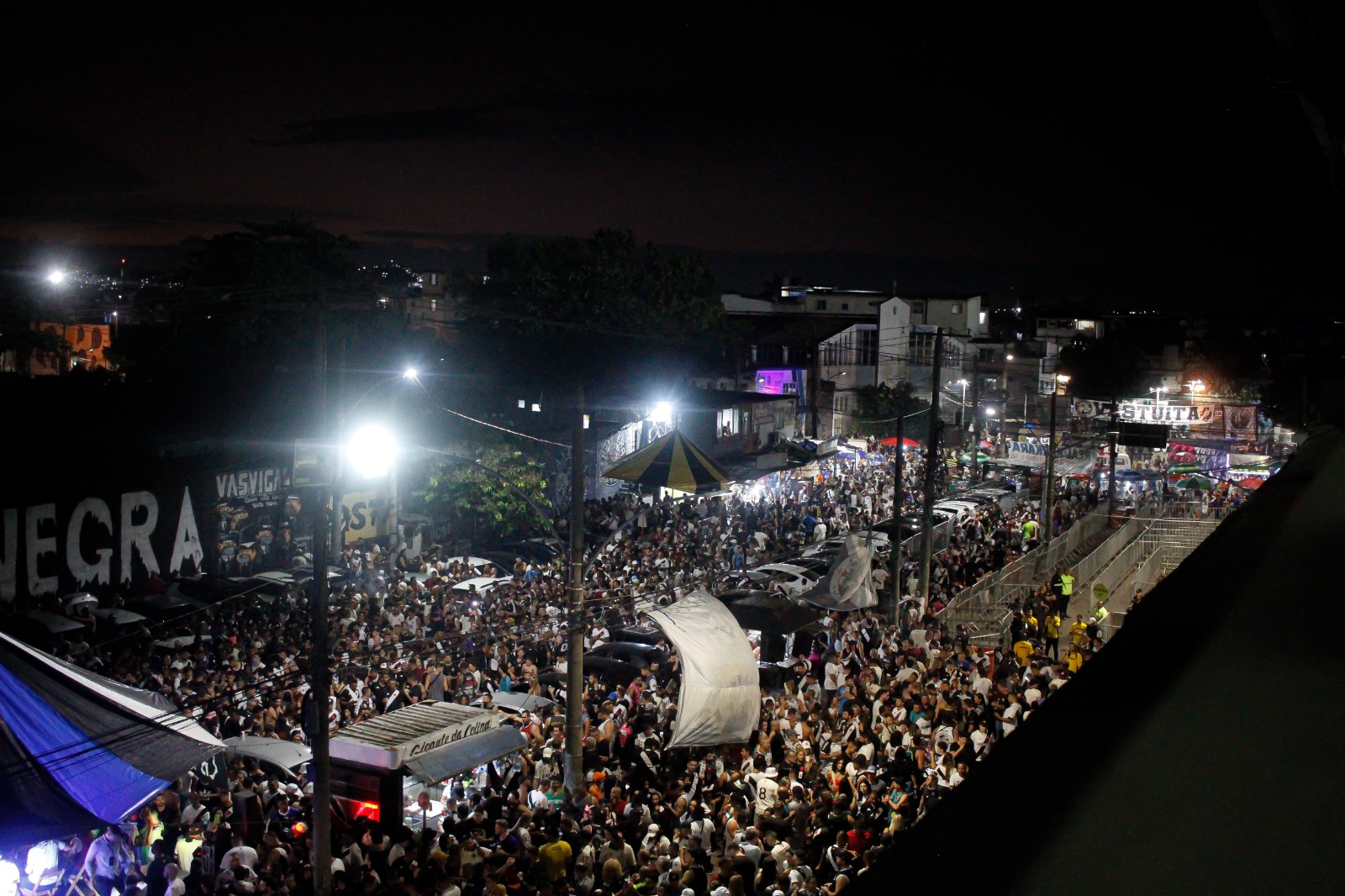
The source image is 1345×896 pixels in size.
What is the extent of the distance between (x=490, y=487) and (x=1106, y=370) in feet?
133

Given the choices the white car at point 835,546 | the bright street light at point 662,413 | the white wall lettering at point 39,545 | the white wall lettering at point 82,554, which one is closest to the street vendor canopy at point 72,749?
the white wall lettering at point 39,545

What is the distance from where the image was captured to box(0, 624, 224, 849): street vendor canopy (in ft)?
21.9

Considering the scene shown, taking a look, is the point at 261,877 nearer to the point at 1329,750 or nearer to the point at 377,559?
the point at 1329,750

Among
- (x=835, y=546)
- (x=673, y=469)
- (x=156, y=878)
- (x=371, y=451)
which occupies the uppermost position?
(x=673, y=469)

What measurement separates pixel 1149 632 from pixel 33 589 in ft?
68.9

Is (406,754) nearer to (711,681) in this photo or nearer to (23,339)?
(711,681)

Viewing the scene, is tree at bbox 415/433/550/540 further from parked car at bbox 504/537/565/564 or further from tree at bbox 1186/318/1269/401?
tree at bbox 1186/318/1269/401

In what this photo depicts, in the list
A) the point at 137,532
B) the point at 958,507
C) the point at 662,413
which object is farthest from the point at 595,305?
the point at 137,532

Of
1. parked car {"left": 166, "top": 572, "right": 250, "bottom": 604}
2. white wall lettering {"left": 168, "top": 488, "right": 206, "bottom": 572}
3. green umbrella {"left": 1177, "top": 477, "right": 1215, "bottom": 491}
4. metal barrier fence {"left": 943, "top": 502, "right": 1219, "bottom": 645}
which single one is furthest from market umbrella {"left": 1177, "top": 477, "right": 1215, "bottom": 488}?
white wall lettering {"left": 168, "top": 488, "right": 206, "bottom": 572}

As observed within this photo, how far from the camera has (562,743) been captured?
11.6 metres

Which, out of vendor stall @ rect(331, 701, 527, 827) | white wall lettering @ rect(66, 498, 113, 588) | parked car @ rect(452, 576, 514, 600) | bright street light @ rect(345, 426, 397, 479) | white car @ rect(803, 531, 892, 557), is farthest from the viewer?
white car @ rect(803, 531, 892, 557)

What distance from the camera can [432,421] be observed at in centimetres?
2767

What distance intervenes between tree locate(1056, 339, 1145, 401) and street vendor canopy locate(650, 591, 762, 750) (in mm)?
45236

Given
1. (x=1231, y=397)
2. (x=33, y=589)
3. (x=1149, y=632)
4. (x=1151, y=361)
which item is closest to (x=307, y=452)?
(x=33, y=589)
